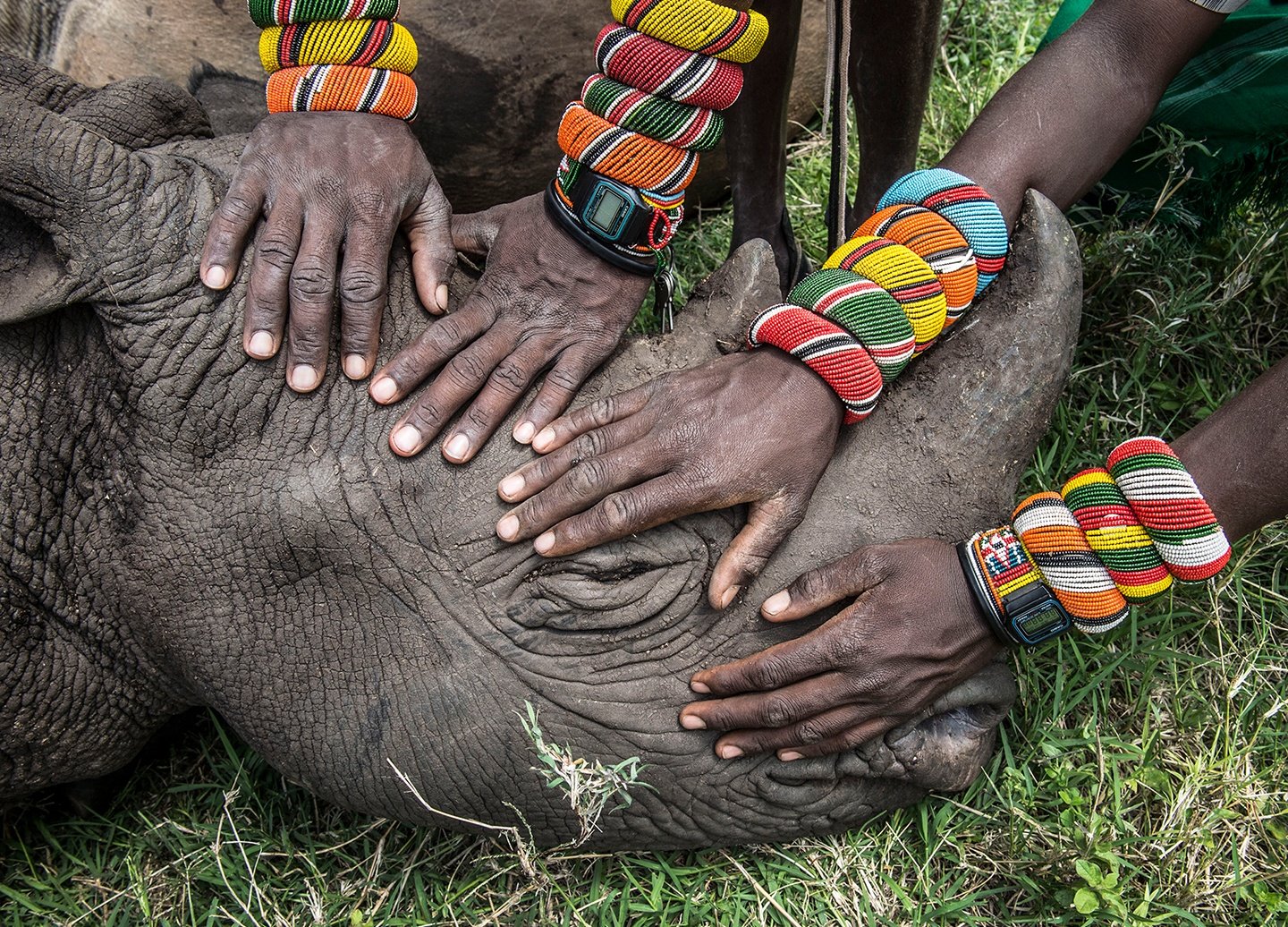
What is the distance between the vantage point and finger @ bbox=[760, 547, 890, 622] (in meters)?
1.94

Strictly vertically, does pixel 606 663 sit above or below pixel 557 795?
above

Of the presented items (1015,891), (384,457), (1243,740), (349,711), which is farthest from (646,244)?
(1243,740)

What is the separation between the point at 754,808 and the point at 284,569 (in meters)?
0.93

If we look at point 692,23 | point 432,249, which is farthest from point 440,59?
point 692,23

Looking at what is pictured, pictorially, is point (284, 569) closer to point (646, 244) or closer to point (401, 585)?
point (401, 585)

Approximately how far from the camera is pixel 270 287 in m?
1.91

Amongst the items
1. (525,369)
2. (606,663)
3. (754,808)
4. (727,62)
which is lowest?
(754,808)

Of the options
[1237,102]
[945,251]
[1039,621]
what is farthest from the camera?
[1237,102]

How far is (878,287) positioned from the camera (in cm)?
203

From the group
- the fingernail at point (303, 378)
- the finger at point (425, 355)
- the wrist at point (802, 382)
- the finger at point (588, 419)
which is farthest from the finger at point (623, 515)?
the fingernail at point (303, 378)

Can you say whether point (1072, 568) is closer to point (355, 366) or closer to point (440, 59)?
point (355, 366)

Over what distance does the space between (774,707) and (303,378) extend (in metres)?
0.96

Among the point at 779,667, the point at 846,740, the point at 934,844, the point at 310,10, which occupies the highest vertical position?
the point at 310,10

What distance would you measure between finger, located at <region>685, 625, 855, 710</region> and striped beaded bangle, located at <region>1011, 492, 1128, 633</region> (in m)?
0.38
